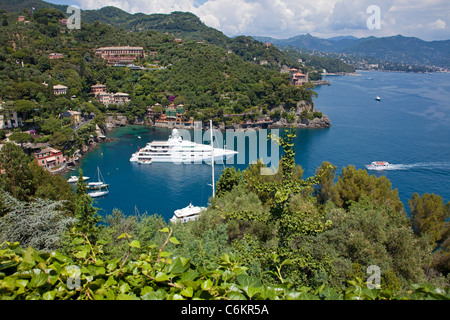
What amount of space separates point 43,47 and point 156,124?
19.9 meters

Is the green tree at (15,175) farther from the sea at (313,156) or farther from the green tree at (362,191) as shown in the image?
the green tree at (362,191)

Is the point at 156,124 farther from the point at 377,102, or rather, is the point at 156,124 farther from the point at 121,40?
the point at 377,102

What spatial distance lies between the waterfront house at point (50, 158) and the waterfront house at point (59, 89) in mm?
13096

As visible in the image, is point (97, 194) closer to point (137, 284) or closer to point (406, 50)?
point (137, 284)

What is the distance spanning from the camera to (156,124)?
32.2 meters

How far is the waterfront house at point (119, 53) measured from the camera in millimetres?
41944

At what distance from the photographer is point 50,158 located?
62.1 feet

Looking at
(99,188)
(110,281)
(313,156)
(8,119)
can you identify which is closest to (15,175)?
(110,281)

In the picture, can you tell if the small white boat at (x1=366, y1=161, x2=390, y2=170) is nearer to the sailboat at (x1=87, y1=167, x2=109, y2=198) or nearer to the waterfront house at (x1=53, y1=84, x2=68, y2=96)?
the sailboat at (x1=87, y1=167, x2=109, y2=198)

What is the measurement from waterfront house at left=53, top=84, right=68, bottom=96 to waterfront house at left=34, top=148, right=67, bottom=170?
1310 cm

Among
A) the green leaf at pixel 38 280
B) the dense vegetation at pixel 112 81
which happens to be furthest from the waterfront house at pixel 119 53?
the green leaf at pixel 38 280

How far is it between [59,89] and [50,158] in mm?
14490

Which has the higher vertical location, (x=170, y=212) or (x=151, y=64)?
(x=151, y=64)
